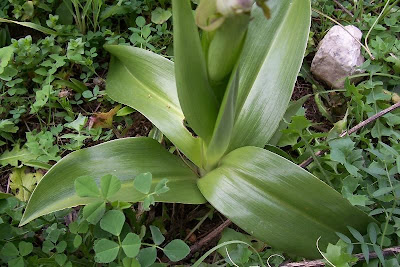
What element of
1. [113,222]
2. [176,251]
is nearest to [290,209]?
[176,251]

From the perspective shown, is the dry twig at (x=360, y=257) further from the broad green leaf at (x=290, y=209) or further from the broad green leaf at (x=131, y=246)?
the broad green leaf at (x=131, y=246)

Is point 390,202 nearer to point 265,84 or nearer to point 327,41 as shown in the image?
point 265,84

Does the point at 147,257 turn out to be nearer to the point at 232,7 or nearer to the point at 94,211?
the point at 94,211

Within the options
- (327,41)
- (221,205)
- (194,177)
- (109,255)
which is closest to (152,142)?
(194,177)

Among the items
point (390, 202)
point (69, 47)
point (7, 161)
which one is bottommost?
point (7, 161)

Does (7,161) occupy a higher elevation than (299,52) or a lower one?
lower

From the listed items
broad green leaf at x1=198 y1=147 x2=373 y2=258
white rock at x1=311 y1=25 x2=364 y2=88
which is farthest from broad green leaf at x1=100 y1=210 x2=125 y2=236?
white rock at x1=311 y1=25 x2=364 y2=88

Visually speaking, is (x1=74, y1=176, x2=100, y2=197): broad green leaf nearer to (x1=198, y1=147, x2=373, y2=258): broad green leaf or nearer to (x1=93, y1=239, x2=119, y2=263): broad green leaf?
(x1=93, y1=239, x2=119, y2=263): broad green leaf
